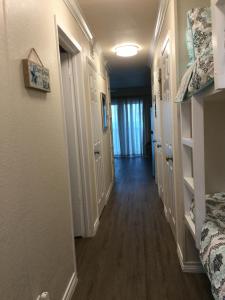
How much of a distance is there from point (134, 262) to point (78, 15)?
244 centimetres

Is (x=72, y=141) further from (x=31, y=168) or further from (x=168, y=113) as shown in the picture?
(x=31, y=168)

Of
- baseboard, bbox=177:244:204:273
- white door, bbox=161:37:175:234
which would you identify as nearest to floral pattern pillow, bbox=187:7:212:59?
white door, bbox=161:37:175:234

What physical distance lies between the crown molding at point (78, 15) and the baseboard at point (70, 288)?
2268 millimetres

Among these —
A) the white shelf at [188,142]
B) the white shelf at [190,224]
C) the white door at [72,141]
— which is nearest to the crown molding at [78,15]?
the white door at [72,141]

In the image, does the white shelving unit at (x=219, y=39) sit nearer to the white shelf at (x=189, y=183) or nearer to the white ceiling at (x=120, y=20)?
the white shelf at (x=189, y=183)

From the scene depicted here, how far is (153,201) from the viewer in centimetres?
386

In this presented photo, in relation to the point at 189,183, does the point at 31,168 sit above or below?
above

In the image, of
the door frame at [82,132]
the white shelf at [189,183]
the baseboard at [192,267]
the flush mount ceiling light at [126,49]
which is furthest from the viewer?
the flush mount ceiling light at [126,49]

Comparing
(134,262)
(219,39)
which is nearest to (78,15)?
(219,39)

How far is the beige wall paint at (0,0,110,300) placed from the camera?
3.44ft

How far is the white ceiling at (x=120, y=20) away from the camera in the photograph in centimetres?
245

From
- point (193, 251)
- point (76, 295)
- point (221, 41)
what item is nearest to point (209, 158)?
point (193, 251)

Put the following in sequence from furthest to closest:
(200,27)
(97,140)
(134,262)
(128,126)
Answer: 1. (128,126)
2. (97,140)
3. (134,262)
4. (200,27)

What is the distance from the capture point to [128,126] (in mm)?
8820
